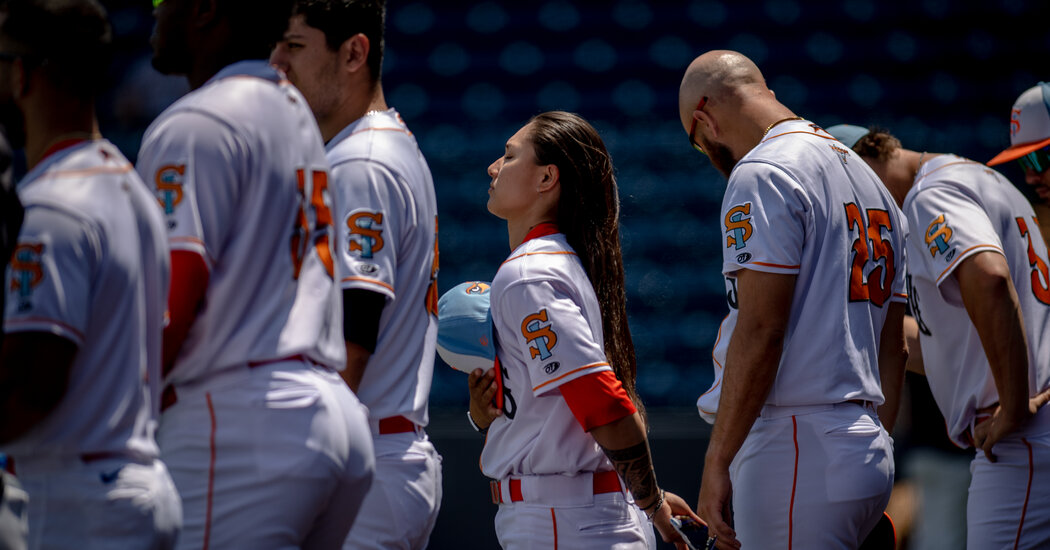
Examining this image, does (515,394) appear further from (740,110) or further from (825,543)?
(740,110)

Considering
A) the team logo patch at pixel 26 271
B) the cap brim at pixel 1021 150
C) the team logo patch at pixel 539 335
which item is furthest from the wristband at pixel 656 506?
the cap brim at pixel 1021 150

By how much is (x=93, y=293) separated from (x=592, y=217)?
152cm

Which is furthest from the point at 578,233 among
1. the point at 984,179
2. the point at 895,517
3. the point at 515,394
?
the point at 895,517

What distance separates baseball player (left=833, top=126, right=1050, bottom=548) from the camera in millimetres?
3090

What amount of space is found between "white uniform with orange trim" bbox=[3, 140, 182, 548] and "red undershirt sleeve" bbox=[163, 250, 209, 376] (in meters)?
0.03

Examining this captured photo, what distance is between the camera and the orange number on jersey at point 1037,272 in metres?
3.35

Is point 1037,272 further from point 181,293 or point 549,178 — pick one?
point 181,293

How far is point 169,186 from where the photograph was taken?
1599mm

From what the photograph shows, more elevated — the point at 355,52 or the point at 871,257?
the point at 355,52

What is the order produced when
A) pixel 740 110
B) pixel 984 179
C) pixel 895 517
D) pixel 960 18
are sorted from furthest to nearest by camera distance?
pixel 960 18 < pixel 895 517 < pixel 984 179 < pixel 740 110

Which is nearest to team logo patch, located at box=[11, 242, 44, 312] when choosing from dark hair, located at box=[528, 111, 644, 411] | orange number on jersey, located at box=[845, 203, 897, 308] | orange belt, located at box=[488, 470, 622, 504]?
orange belt, located at box=[488, 470, 622, 504]

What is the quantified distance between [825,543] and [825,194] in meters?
0.85

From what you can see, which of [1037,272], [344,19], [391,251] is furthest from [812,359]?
[344,19]

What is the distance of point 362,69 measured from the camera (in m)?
2.50
